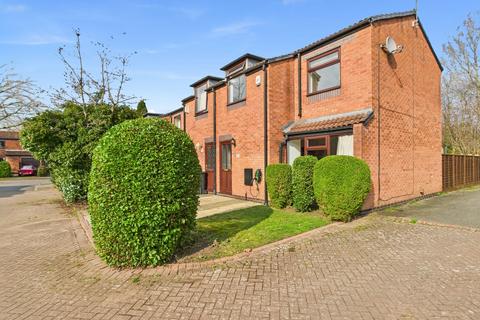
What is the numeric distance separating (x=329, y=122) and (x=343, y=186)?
289 cm

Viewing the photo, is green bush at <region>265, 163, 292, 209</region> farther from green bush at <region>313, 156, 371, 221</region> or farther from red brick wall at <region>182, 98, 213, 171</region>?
red brick wall at <region>182, 98, 213, 171</region>

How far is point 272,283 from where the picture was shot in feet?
13.2

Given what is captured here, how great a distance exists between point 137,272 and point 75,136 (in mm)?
9239

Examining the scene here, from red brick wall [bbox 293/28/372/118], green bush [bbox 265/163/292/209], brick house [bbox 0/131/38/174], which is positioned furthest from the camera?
brick house [bbox 0/131/38/174]

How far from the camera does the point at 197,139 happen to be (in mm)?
15922

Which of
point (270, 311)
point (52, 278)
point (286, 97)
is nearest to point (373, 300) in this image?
point (270, 311)

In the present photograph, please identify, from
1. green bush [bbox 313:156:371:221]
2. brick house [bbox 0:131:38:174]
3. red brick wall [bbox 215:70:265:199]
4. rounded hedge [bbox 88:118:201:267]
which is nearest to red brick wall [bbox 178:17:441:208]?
red brick wall [bbox 215:70:265:199]

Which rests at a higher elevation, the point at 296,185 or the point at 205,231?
the point at 296,185

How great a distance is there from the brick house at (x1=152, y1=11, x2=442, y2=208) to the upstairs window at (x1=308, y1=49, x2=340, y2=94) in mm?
36

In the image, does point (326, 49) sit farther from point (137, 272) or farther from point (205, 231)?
point (137, 272)

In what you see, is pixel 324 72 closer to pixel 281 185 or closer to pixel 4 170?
pixel 281 185

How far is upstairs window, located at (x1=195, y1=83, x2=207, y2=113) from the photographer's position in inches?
601

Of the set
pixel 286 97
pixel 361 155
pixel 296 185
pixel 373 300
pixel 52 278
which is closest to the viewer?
pixel 373 300

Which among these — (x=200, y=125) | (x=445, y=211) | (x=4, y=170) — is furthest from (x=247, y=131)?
(x=4, y=170)
